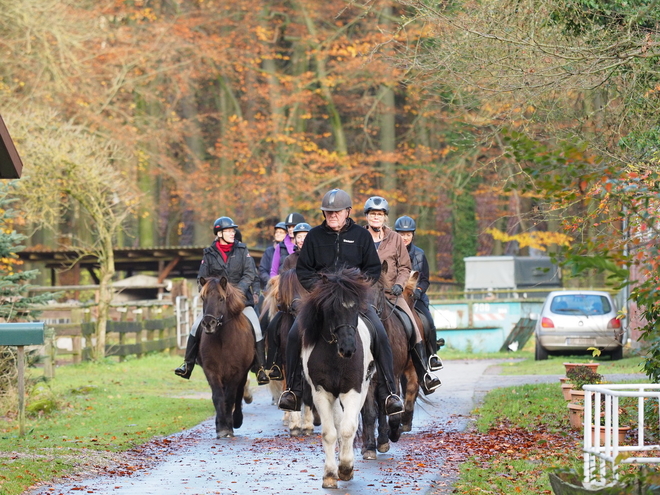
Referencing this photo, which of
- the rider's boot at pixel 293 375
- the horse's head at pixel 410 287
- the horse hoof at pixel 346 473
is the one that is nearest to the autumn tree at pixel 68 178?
the horse's head at pixel 410 287

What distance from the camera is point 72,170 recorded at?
83.2 feet

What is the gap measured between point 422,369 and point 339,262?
261 centimetres

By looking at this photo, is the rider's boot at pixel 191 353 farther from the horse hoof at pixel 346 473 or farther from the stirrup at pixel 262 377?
the horse hoof at pixel 346 473

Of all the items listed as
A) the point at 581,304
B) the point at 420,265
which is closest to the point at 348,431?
the point at 420,265

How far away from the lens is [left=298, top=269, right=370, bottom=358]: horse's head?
918cm

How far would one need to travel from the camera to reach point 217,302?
13047 millimetres

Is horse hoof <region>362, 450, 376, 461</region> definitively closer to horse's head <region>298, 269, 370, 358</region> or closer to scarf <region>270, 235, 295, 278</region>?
horse's head <region>298, 269, 370, 358</region>

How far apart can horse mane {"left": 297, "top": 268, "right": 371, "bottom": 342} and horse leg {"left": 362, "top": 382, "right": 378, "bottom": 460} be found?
1.27 meters

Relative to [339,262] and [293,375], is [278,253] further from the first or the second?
[293,375]

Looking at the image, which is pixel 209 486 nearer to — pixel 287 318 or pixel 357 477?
pixel 357 477

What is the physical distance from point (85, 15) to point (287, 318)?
23.8 metres

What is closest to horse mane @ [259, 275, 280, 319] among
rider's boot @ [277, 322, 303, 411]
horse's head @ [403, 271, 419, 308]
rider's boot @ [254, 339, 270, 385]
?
rider's boot @ [254, 339, 270, 385]

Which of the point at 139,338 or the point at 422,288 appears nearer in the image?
the point at 422,288

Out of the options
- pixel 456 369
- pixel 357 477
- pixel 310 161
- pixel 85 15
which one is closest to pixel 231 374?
pixel 357 477
